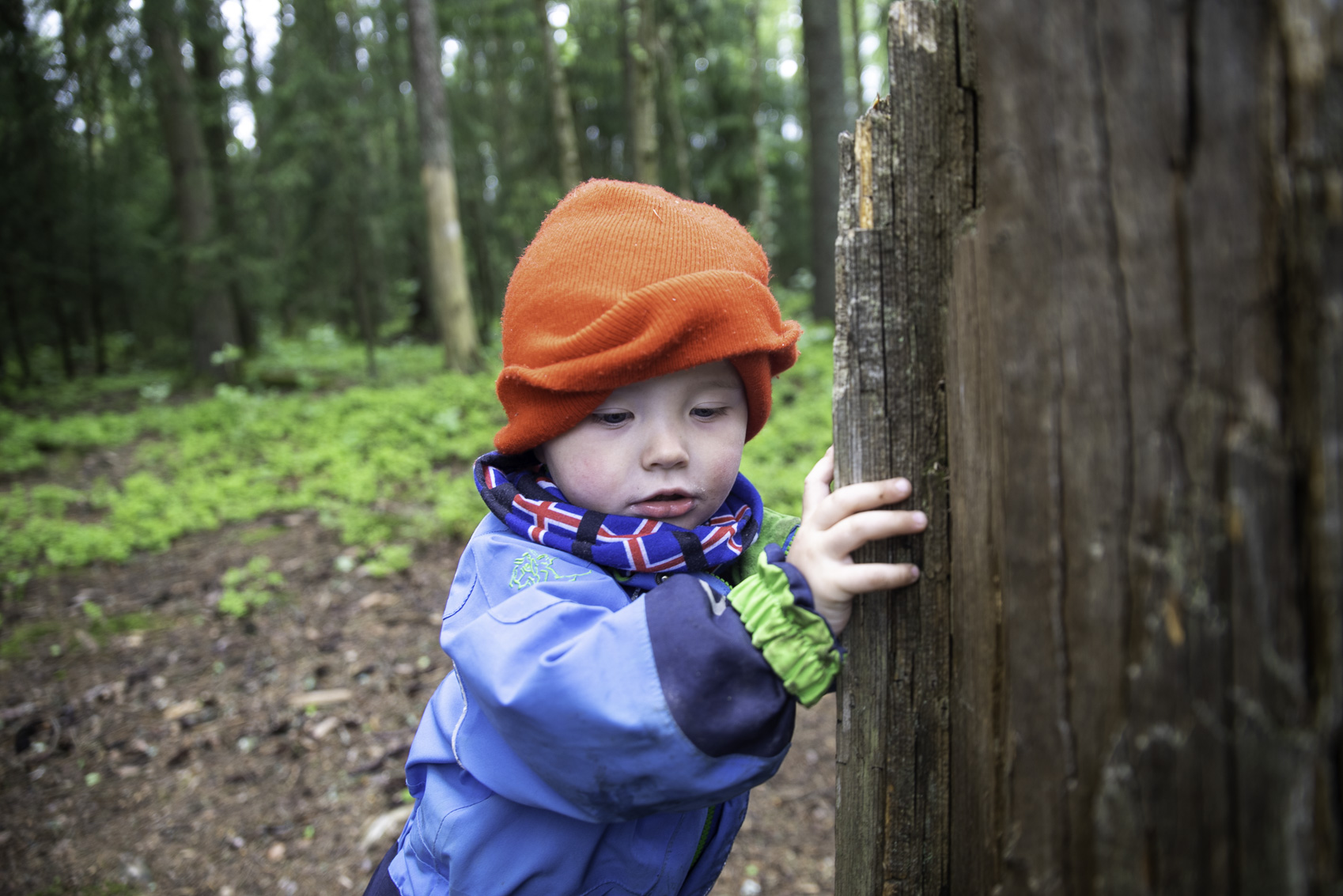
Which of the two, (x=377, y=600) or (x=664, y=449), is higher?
(x=664, y=449)

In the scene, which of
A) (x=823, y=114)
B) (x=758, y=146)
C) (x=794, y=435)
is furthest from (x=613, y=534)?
(x=758, y=146)

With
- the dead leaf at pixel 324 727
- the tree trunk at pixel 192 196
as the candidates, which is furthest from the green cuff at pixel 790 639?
the tree trunk at pixel 192 196

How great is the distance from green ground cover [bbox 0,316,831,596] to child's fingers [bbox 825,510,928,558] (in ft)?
14.2

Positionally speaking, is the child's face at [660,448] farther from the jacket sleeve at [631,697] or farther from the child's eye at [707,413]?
the jacket sleeve at [631,697]

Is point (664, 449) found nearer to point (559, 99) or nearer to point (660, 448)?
point (660, 448)

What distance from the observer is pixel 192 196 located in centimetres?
1118

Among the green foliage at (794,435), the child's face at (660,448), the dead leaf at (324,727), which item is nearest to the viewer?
the child's face at (660,448)

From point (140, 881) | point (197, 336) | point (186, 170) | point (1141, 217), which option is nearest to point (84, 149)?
point (186, 170)

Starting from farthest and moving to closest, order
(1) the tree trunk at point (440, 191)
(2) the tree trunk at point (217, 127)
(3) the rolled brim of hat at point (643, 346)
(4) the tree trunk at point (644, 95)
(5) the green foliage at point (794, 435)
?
(2) the tree trunk at point (217, 127) → (1) the tree trunk at point (440, 191) → (4) the tree trunk at point (644, 95) → (5) the green foliage at point (794, 435) → (3) the rolled brim of hat at point (643, 346)

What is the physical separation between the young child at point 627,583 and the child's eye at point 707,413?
1 centimetres

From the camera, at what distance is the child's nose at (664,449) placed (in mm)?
1508

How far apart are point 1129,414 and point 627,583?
100cm

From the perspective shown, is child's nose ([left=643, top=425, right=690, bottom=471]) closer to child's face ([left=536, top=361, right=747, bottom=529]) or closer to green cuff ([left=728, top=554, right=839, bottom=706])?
child's face ([left=536, top=361, right=747, bottom=529])

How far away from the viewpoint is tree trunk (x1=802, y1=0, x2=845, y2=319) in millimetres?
9711
